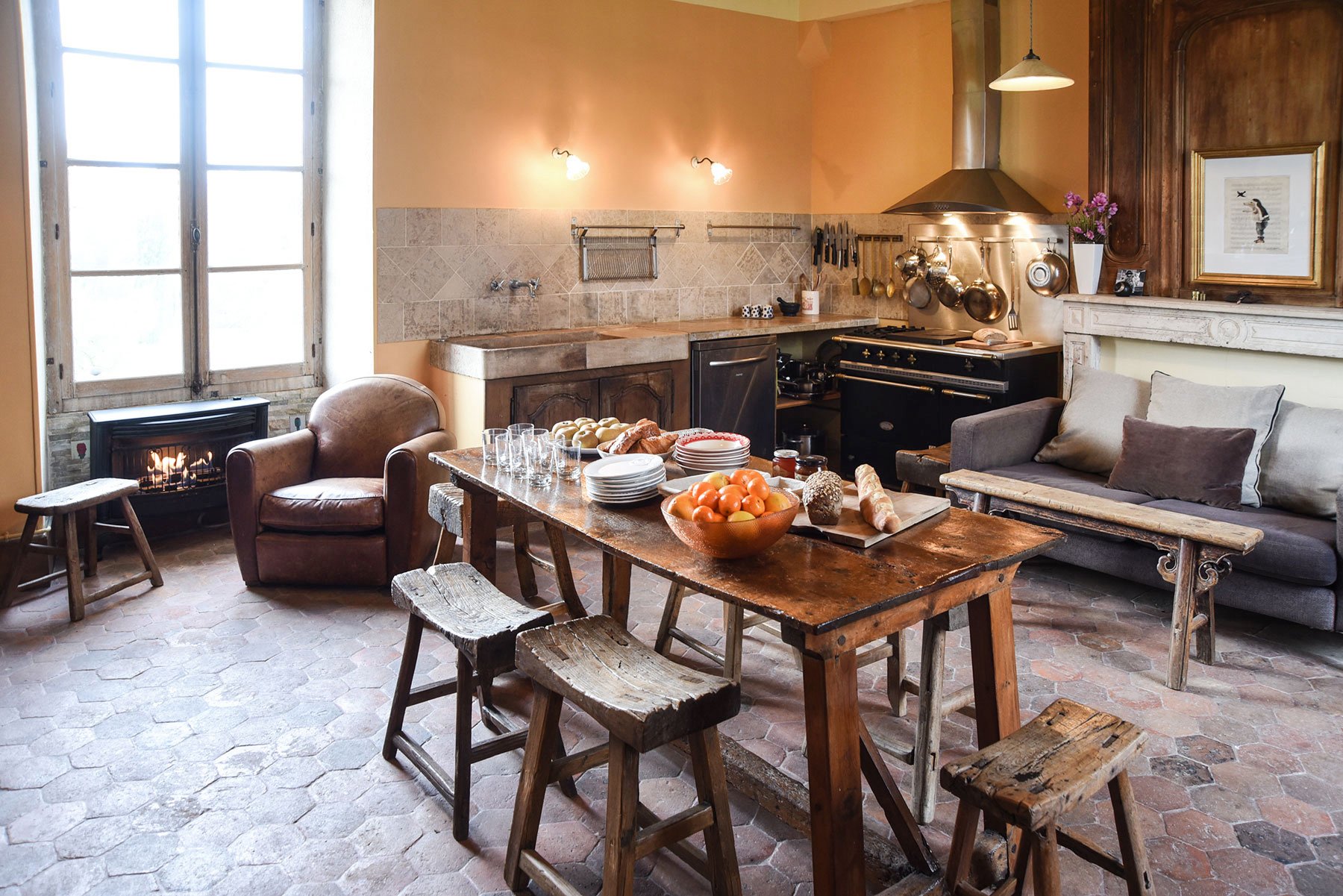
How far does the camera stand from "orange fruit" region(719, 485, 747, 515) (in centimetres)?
241

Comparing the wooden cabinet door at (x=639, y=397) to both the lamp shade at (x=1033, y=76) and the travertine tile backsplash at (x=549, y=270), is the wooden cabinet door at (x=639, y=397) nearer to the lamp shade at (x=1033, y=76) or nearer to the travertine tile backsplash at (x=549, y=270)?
the travertine tile backsplash at (x=549, y=270)

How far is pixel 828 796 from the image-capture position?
224 centimetres

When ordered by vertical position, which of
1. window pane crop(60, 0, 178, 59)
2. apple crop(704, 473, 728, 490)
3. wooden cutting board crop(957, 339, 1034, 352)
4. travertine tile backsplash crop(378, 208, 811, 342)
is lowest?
apple crop(704, 473, 728, 490)

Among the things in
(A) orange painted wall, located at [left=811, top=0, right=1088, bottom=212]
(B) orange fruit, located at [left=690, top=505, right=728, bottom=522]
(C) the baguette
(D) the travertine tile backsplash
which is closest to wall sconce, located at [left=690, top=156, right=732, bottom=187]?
(D) the travertine tile backsplash

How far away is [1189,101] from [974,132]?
1.31 metres

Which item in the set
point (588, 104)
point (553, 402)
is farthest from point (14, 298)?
point (588, 104)

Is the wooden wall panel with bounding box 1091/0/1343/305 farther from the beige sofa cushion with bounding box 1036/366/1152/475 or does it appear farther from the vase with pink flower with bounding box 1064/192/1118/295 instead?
the beige sofa cushion with bounding box 1036/366/1152/475

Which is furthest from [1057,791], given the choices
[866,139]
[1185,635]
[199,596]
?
[866,139]

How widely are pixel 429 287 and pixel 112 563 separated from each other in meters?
2.16

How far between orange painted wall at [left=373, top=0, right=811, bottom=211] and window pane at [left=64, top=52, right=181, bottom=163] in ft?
3.68

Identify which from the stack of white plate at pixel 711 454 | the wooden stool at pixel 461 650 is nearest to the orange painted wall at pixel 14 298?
the wooden stool at pixel 461 650

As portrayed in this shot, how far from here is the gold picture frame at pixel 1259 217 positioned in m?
4.89

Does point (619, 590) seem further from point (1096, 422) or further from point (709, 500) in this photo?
point (1096, 422)

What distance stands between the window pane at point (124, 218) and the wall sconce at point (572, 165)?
2.11m
